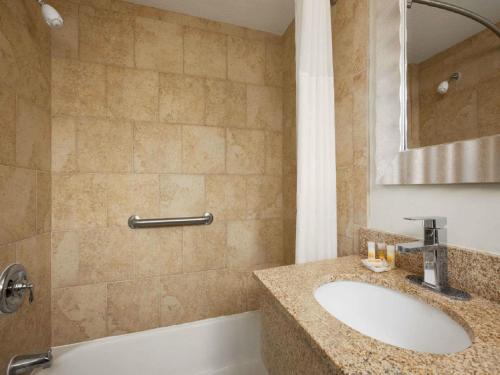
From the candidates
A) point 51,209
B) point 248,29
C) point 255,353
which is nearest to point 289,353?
point 255,353

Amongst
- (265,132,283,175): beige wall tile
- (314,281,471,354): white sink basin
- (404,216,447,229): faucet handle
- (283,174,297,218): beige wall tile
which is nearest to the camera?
(314,281,471,354): white sink basin

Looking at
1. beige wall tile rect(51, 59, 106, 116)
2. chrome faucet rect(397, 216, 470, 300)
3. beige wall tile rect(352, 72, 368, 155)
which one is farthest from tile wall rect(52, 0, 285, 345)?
chrome faucet rect(397, 216, 470, 300)

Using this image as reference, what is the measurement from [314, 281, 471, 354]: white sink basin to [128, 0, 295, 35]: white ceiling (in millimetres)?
1603

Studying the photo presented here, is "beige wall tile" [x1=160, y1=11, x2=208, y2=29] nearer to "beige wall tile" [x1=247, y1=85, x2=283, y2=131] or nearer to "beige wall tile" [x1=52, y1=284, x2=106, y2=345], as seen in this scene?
"beige wall tile" [x1=247, y1=85, x2=283, y2=131]

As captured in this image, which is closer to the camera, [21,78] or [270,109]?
[21,78]

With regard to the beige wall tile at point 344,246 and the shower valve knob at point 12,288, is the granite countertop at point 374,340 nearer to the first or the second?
the beige wall tile at point 344,246

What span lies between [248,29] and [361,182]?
1.34 metres

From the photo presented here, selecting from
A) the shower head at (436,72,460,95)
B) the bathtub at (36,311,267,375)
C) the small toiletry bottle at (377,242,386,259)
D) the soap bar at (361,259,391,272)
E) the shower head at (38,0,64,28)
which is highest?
the shower head at (38,0,64,28)

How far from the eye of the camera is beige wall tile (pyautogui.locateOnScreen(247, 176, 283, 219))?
163cm

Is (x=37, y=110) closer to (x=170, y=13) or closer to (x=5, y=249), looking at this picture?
(x=5, y=249)

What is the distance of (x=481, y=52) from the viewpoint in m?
0.65

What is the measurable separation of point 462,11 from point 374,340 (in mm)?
950

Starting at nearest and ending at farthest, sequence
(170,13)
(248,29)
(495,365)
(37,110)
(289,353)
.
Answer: (495,365)
(289,353)
(37,110)
(170,13)
(248,29)

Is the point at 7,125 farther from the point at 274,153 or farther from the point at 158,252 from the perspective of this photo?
the point at 274,153
